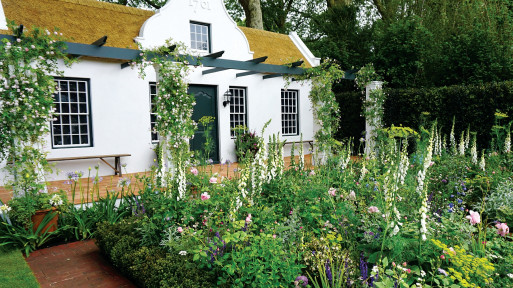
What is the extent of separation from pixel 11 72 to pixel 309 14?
21059 mm

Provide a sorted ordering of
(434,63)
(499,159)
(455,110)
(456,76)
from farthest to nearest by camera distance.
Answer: (434,63), (456,76), (455,110), (499,159)

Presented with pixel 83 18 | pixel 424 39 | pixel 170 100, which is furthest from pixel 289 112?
pixel 83 18

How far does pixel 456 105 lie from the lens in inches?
397

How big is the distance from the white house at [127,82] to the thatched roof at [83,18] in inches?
0.8

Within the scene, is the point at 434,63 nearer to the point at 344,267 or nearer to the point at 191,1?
the point at 191,1

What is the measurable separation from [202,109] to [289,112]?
3878 mm

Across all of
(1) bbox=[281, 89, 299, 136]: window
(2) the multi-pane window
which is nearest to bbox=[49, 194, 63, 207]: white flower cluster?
(2) the multi-pane window

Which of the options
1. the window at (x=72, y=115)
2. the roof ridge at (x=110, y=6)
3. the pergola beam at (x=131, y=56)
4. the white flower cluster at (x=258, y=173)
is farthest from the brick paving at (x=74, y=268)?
the roof ridge at (x=110, y=6)

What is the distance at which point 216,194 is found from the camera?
3.88 m

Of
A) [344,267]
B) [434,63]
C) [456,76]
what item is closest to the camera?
[344,267]

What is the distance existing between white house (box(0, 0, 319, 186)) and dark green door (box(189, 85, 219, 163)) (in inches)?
1.2

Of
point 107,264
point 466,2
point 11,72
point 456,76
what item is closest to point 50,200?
point 107,264

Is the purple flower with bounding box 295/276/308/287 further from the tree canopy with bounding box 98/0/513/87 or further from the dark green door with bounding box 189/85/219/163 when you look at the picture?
the tree canopy with bounding box 98/0/513/87

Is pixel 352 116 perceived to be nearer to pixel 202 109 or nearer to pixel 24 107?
pixel 202 109
